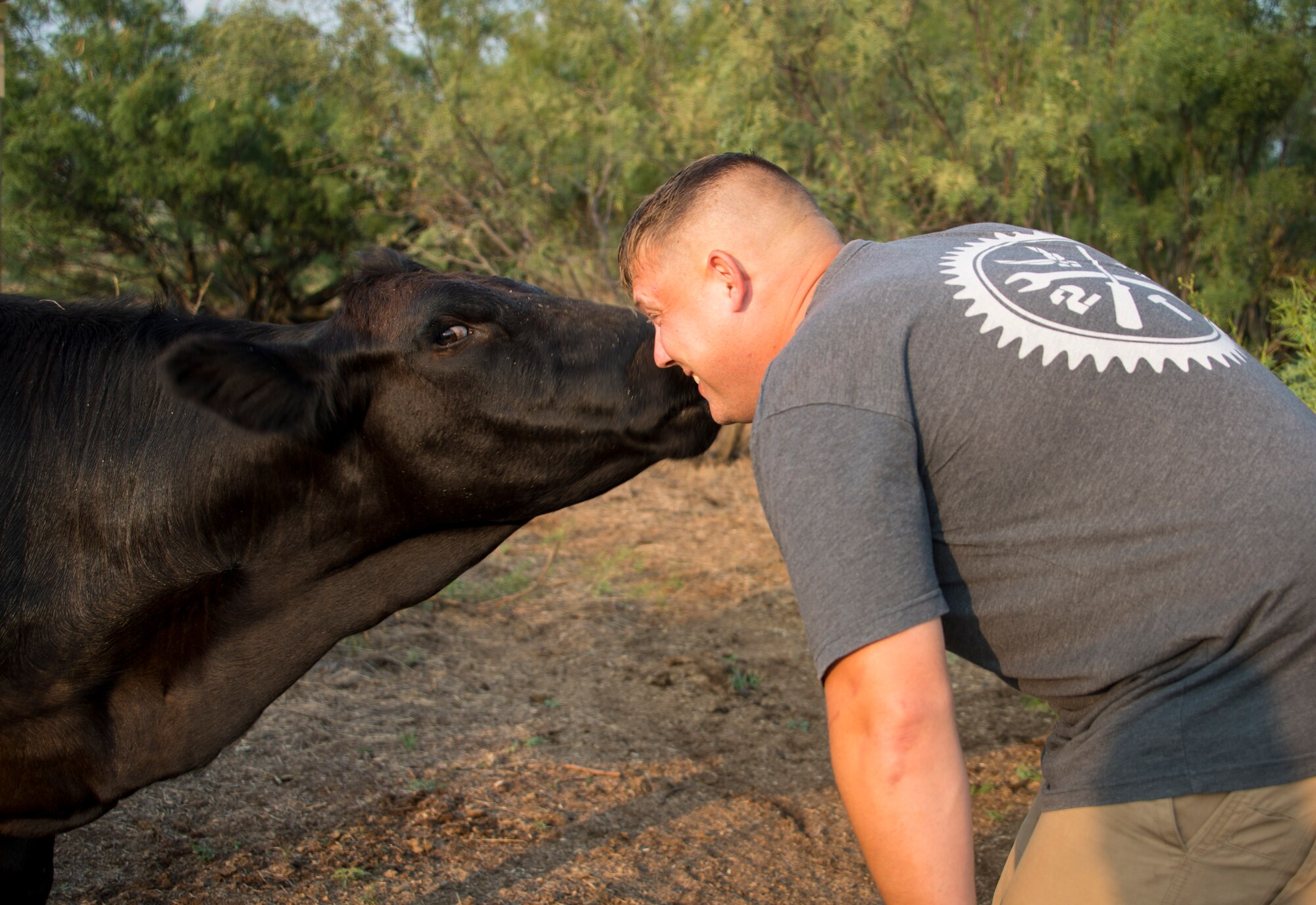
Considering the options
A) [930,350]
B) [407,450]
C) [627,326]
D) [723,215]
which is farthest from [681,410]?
[930,350]

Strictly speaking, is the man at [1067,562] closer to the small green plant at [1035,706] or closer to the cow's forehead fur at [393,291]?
the cow's forehead fur at [393,291]

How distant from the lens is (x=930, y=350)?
1.66 m

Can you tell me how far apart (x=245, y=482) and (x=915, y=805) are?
1.92m

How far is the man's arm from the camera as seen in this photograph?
1.50 metres

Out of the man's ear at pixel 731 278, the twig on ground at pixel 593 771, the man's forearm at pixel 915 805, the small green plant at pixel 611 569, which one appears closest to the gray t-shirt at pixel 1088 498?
the man's forearm at pixel 915 805

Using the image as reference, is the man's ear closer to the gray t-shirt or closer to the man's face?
the man's face

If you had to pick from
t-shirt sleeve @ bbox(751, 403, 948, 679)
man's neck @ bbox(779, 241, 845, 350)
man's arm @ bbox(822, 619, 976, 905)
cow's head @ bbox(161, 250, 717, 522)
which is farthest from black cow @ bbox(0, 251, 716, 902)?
man's arm @ bbox(822, 619, 976, 905)

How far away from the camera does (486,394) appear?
291cm

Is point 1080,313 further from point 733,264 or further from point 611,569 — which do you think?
point 611,569

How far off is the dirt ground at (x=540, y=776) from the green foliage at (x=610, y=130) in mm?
1842

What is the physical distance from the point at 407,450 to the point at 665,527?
533 cm

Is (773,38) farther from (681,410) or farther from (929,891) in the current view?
(929,891)

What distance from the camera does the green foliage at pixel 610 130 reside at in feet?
22.8

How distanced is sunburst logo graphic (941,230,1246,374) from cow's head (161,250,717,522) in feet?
4.16
